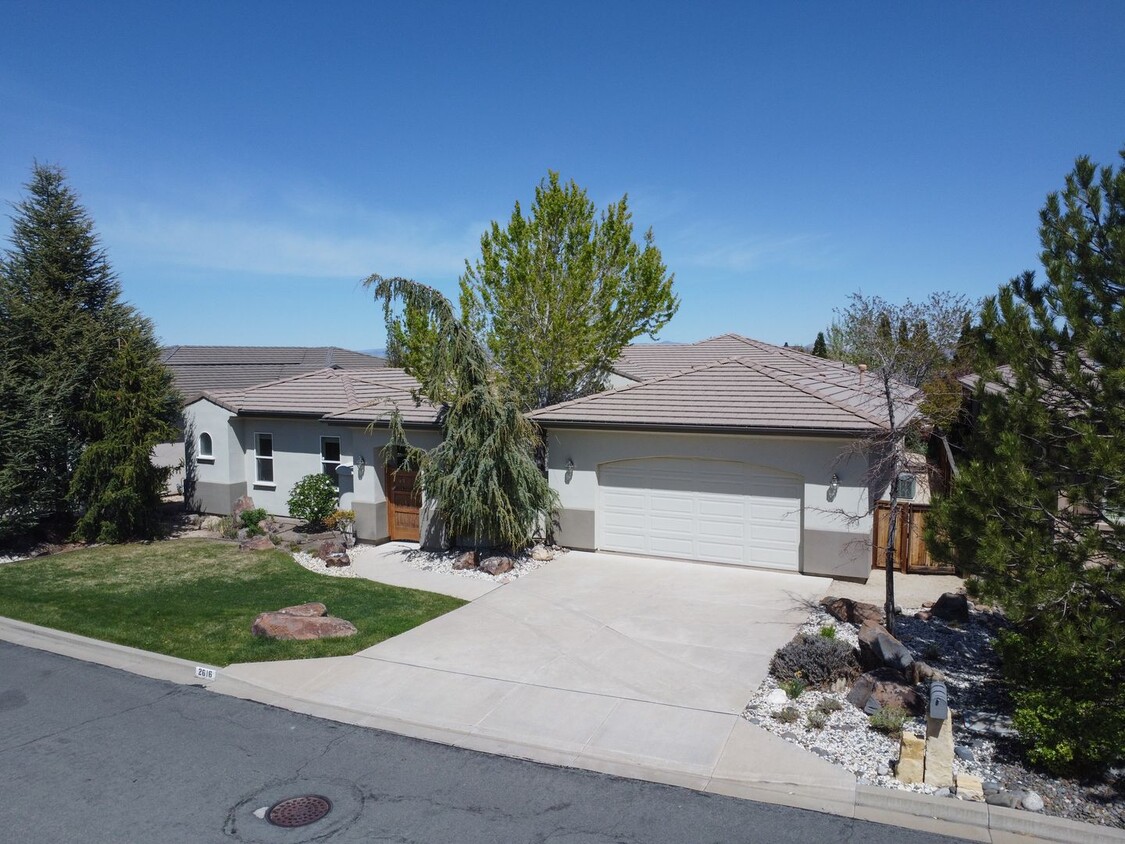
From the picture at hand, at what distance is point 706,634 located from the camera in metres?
11.4

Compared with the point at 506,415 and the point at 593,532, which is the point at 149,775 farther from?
the point at 593,532

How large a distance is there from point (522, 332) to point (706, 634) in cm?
960

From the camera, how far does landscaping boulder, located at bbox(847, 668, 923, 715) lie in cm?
853

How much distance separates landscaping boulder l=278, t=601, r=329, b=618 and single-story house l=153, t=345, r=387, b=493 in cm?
1367

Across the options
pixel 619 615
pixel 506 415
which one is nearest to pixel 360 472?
pixel 506 415

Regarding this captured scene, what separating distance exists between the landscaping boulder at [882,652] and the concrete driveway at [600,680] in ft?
4.18

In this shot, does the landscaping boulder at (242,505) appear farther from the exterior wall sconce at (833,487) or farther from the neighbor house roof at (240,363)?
the exterior wall sconce at (833,487)

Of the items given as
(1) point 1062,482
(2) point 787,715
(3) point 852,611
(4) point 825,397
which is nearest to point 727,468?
(4) point 825,397

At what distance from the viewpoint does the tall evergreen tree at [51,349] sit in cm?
1734

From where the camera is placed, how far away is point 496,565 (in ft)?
49.3

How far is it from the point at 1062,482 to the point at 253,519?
55.3 feet

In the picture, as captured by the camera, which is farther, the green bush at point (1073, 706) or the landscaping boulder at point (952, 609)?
the landscaping boulder at point (952, 609)

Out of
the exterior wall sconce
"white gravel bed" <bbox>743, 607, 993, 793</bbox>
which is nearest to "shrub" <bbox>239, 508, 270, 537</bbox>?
the exterior wall sconce

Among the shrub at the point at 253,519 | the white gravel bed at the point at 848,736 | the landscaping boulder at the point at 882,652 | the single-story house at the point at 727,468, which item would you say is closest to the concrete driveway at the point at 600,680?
the white gravel bed at the point at 848,736
